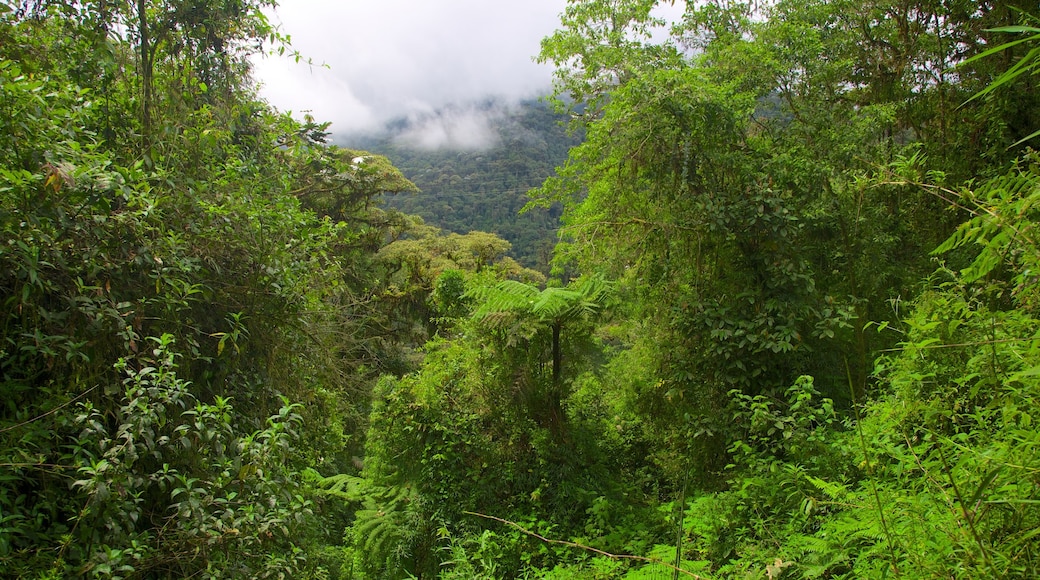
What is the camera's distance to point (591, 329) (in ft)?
16.5

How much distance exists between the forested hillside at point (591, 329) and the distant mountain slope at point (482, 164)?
1817 centimetres

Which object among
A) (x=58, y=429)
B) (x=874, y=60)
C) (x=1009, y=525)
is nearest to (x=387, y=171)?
(x=874, y=60)

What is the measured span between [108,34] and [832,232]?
561 cm

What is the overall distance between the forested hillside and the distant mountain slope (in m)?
18.2

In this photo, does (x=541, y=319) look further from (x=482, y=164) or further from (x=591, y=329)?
(x=482, y=164)

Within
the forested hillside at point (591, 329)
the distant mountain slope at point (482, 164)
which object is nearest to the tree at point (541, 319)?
the forested hillside at point (591, 329)

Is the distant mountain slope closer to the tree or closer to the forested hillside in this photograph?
the forested hillside

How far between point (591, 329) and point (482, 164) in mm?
48520

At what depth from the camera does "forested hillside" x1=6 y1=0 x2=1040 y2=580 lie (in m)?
2.07

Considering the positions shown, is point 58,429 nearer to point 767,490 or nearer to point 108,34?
point 108,34

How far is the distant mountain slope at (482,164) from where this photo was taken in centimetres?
3809

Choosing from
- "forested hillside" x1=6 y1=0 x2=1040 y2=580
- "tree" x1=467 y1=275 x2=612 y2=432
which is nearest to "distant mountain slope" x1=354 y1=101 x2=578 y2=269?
"forested hillside" x1=6 y1=0 x2=1040 y2=580

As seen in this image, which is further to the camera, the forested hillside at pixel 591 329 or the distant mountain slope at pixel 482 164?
the distant mountain slope at pixel 482 164

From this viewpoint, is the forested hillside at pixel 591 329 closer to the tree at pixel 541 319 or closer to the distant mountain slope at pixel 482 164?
the tree at pixel 541 319
